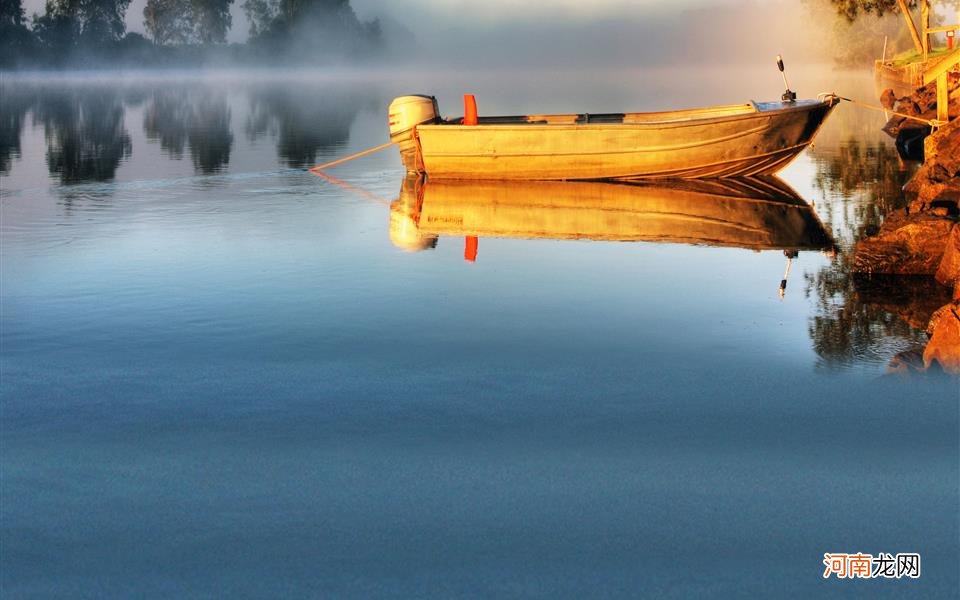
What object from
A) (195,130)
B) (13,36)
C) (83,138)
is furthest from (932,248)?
(13,36)

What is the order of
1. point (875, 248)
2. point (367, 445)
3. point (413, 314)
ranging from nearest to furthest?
point (367, 445), point (413, 314), point (875, 248)

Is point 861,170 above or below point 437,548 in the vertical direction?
above

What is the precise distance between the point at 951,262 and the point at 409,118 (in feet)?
48.3

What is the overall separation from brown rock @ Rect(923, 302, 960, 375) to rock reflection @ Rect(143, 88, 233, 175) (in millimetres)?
20173

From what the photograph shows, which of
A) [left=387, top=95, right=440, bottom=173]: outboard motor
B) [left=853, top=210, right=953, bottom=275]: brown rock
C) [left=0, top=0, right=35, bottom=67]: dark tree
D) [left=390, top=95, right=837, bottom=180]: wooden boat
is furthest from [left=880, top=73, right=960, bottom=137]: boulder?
[left=0, top=0, right=35, bottom=67]: dark tree

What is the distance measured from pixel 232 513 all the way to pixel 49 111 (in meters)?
54.0

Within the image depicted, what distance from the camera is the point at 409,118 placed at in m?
25.5

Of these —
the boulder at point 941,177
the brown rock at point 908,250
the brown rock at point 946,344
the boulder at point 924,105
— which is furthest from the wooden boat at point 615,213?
the boulder at point 924,105

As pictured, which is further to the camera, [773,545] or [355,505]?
[355,505]

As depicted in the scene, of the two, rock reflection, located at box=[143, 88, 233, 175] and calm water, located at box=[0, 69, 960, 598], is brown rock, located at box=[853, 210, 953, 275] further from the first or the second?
rock reflection, located at box=[143, 88, 233, 175]

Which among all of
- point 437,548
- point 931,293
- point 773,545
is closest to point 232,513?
point 437,548

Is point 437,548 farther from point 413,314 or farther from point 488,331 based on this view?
point 413,314

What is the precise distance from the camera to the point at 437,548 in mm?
6859

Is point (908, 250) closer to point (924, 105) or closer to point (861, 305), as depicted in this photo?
point (861, 305)
